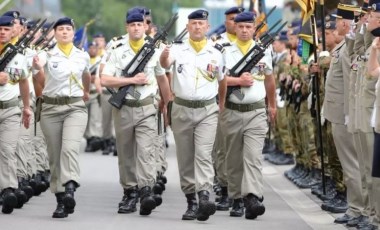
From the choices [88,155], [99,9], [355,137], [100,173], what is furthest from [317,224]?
[99,9]

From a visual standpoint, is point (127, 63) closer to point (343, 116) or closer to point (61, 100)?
point (61, 100)

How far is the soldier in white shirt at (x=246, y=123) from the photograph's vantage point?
1540 centimetres

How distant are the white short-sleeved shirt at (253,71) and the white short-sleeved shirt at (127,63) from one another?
73 cm

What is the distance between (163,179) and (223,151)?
1.94 meters

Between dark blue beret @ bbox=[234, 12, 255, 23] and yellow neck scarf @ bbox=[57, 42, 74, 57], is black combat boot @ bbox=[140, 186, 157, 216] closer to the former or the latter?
yellow neck scarf @ bbox=[57, 42, 74, 57]

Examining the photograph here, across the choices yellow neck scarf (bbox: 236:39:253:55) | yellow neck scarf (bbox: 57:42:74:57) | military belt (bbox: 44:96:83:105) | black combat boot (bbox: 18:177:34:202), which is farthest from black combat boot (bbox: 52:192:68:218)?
yellow neck scarf (bbox: 236:39:253:55)

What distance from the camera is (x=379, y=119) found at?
12.3 m

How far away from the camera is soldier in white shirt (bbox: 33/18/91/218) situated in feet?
51.4

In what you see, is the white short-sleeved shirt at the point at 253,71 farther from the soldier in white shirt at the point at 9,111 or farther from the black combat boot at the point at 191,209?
the soldier in white shirt at the point at 9,111

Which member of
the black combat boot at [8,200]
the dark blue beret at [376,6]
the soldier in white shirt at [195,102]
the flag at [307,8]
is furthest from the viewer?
the flag at [307,8]

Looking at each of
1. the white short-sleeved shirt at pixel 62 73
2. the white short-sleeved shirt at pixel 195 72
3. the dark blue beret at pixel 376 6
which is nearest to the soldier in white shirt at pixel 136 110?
the white short-sleeved shirt at pixel 62 73

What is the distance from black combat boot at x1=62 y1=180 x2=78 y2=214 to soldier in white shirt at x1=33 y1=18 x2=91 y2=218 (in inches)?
6.8

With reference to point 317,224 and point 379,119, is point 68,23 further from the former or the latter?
point 379,119

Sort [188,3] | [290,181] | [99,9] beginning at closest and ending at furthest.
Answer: [290,181], [99,9], [188,3]
